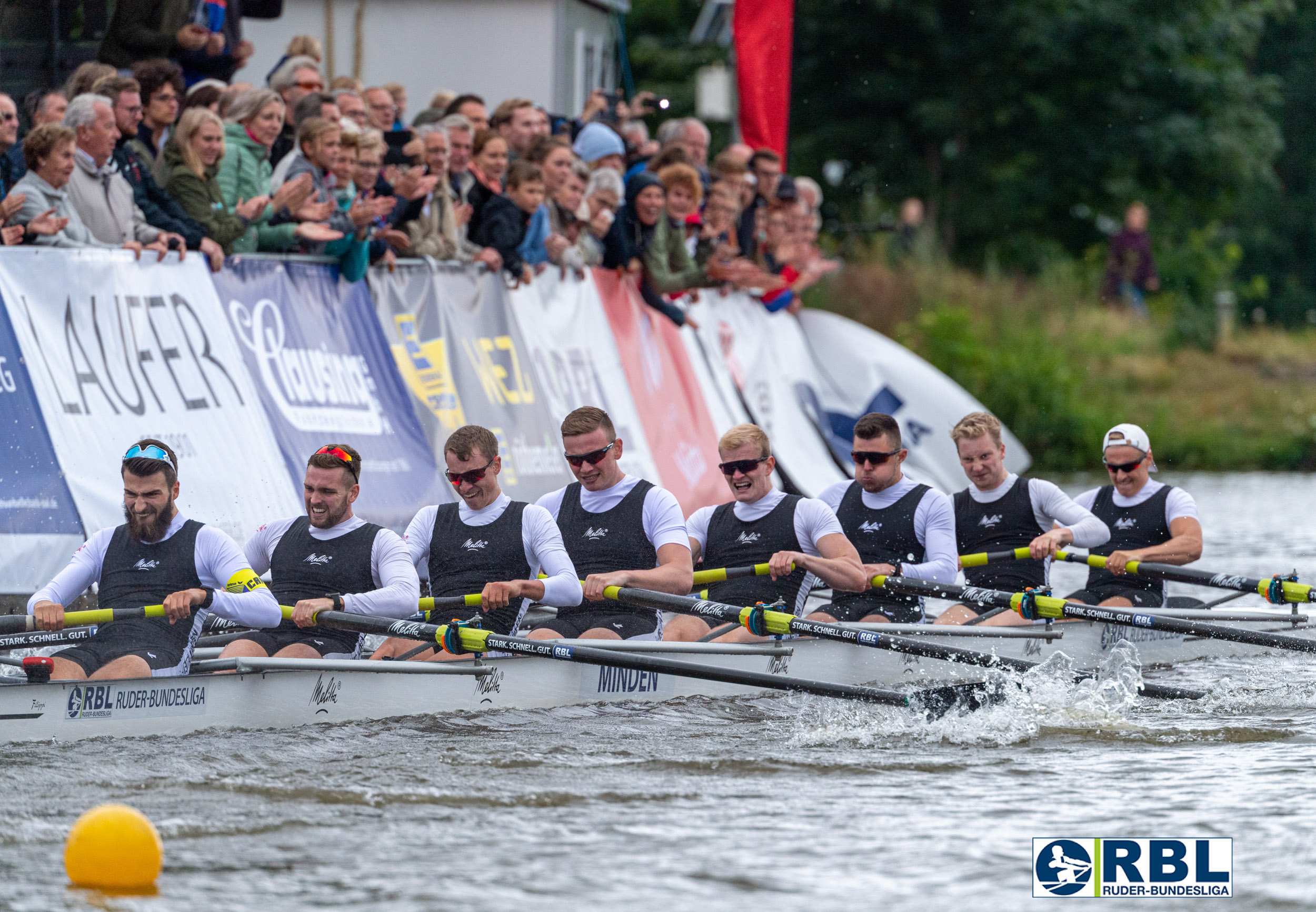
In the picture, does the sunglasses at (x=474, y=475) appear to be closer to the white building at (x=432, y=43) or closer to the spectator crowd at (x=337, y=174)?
the spectator crowd at (x=337, y=174)

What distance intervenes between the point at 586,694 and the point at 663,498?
1.05 meters

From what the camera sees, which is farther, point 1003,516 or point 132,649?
point 1003,516

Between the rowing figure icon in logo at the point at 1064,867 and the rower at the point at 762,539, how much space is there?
309 cm

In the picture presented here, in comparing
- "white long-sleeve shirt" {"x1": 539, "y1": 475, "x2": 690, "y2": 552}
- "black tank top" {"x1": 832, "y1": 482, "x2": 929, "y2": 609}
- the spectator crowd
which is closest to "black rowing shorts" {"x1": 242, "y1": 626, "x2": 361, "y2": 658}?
"white long-sleeve shirt" {"x1": 539, "y1": 475, "x2": 690, "y2": 552}

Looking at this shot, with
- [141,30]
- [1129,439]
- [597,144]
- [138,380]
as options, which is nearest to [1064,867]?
[1129,439]

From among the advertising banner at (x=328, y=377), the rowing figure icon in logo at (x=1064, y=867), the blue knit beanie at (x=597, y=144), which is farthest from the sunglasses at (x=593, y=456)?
the blue knit beanie at (x=597, y=144)

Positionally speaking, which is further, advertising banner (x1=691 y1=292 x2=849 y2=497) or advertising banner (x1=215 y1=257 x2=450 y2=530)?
advertising banner (x1=691 y1=292 x2=849 y2=497)

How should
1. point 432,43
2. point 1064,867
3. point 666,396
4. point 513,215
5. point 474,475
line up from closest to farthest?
point 1064,867
point 474,475
point 513,215
point 666,396
point 432,43

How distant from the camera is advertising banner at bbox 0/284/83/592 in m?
9.29

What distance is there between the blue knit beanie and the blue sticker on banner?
548 cm

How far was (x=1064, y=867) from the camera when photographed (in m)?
5.99

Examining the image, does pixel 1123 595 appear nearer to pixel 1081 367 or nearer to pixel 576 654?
pixel 576 654

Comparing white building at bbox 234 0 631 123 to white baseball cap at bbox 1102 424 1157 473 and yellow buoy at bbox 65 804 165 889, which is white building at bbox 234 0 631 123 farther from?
yellow buoy at bbox 65 804 165 889

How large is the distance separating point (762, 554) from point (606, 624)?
1016 millimetres
